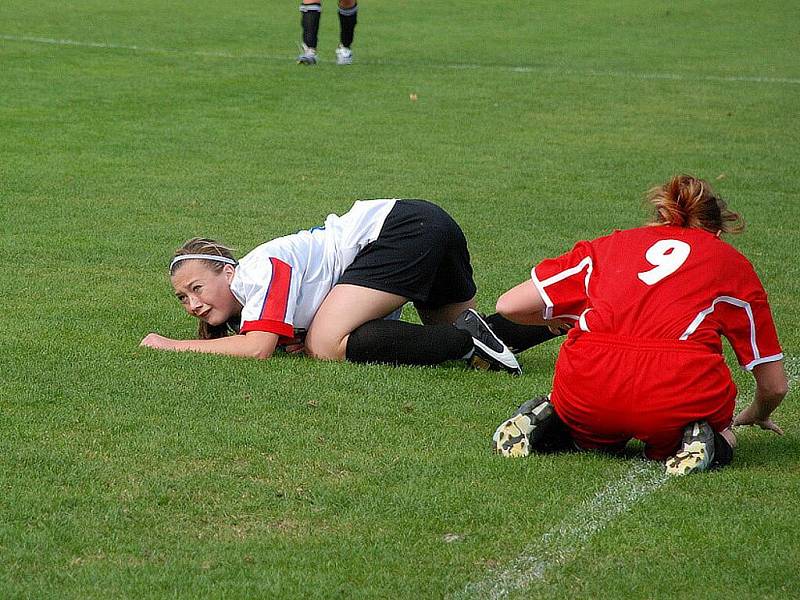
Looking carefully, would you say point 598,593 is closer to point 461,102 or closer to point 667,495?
point 667,495

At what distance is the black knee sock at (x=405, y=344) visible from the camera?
5.43m

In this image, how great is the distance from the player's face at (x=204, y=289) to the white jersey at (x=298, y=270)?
54mm

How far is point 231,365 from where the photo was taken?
5.27 m

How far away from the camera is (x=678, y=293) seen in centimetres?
410

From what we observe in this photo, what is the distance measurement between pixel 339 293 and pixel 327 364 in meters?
0.35

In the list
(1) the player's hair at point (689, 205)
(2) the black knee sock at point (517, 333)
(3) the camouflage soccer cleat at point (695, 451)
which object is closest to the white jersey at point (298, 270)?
(2) the black knee sock at point (517, 333)

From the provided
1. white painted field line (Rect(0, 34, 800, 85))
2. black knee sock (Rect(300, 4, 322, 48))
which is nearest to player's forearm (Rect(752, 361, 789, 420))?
black knee sock (Rect(300, 4, 322, 48))

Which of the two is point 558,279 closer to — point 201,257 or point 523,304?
point 523,304

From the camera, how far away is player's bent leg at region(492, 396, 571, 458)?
4316mm

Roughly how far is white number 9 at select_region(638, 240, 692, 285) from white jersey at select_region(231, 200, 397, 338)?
173 cm

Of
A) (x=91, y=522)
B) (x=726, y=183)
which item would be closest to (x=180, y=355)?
(x=91, y=522)

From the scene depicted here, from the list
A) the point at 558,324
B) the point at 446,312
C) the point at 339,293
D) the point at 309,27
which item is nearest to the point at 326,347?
the point at 339,293

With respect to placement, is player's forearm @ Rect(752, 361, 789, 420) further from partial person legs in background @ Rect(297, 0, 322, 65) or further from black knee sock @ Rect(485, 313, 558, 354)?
partial person legs in background @ Rect(297, 0, 322, 65)

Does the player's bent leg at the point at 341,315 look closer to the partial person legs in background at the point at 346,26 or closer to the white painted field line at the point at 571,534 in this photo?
the white painted field line at the point at 571,534
